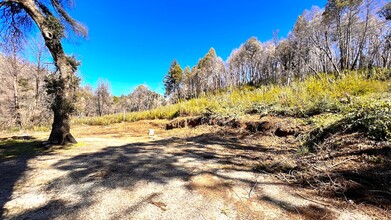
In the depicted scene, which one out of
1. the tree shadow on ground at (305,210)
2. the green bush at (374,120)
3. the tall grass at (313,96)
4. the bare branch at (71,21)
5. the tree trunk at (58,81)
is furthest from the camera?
the bare branch at (71,21)

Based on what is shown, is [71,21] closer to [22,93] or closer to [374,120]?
[374,120]

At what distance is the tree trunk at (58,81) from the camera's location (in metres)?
3.60

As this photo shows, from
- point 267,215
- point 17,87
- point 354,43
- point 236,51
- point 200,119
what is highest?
point 236,51

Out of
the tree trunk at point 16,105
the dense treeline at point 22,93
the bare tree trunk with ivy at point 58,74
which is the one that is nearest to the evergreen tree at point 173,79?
the dense treeline at point 22,93

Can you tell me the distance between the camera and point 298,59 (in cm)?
2420

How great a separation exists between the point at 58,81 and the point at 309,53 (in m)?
28.2

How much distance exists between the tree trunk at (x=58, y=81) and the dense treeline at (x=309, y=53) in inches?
344

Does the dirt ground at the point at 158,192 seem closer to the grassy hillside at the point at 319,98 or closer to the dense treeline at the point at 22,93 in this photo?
the grassy hillside at the point at 319,98

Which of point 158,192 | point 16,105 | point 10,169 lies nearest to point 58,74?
point 10,169

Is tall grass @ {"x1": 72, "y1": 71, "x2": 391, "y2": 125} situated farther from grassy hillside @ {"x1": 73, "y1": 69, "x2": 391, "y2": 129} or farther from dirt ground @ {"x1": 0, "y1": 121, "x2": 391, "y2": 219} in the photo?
dirt ground @ {"x1": 0, "y1": 121, "x2": 391, "y2": 219}

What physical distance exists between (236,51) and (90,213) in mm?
33732

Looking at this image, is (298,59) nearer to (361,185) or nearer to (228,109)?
(228,109)

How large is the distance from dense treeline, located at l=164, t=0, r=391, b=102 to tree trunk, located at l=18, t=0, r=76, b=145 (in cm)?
874

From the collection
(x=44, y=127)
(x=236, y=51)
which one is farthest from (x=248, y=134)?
(x=236, y=51)
